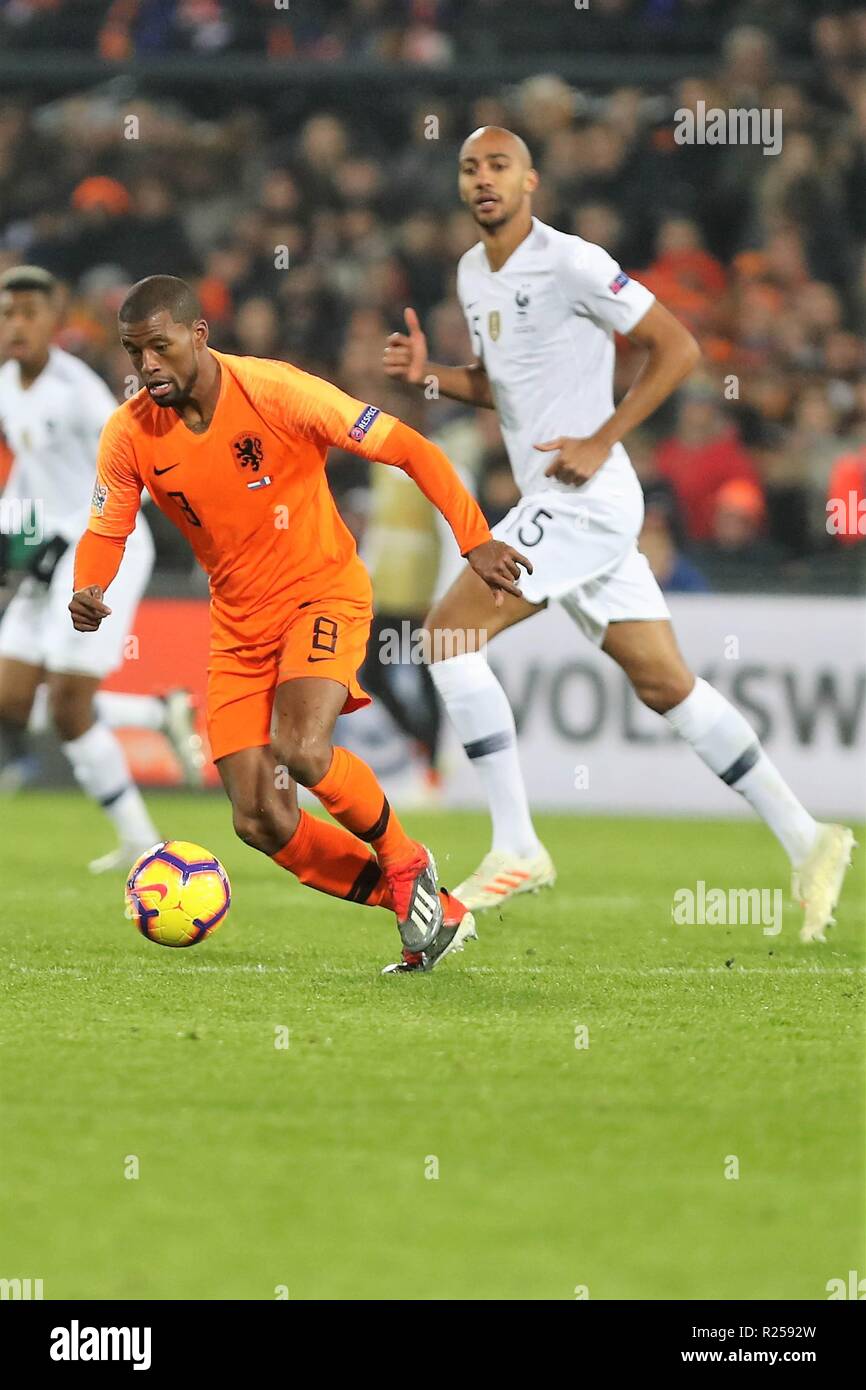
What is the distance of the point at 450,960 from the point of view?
6281 millimetres

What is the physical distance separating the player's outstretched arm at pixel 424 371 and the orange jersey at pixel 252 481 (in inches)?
25.7

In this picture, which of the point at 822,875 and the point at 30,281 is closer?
the point at 822,875

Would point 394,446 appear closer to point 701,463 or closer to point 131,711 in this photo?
point 131,711

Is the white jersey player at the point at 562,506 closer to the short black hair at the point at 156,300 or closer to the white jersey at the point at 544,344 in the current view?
the white jersey at the point at 544,344

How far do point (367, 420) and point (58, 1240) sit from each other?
2.68 metres

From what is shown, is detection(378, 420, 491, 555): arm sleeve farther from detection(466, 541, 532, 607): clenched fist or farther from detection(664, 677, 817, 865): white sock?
detection(664, 677, 817, 865): white sock

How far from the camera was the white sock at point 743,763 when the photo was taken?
261 inches

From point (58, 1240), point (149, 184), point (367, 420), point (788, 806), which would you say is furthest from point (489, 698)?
point (149, 184)

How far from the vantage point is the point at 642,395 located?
6520 millimetres

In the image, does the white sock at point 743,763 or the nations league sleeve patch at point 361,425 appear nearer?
the nations league sleeve patch at point 361,425

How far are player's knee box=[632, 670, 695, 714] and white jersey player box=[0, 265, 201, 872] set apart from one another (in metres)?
2.41

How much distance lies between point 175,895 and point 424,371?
1783 mm

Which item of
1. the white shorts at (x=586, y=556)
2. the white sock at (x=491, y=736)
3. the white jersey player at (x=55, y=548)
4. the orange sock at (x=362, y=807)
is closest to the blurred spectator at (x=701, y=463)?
the white jersey player at (x=55, y=548)
